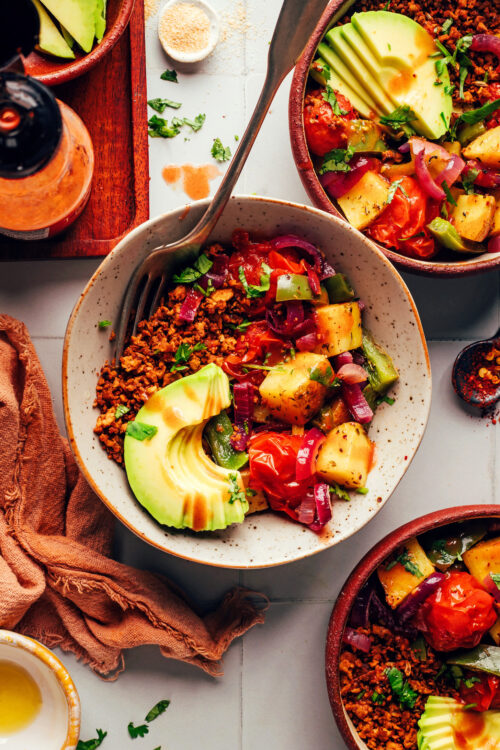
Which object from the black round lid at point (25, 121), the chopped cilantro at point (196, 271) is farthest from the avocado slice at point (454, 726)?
the black round lid at point (25, 121)

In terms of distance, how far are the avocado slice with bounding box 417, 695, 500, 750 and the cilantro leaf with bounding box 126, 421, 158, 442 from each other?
107cm

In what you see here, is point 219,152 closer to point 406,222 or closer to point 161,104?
point 161,104

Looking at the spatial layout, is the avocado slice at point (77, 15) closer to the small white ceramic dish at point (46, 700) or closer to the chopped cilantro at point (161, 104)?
the chopped cilantro at point (161, 104)

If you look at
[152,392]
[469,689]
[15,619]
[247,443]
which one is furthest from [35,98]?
[469,689]

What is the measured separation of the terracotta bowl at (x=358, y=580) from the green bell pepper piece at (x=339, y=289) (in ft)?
2.02

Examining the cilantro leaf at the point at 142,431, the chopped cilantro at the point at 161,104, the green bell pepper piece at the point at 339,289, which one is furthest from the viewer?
the chopped cilantro at the point at 161,104

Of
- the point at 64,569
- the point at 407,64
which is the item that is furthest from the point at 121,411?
the point at 407,64

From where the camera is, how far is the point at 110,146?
6.64 feet

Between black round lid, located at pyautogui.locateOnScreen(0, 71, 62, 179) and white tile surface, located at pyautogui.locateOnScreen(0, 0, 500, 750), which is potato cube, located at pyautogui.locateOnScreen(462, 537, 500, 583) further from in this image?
black round lid, located at pyautogui.locateOnScreen(0, 71, 62, 179)

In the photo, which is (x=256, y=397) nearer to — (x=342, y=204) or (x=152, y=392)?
(x=152, y=392)

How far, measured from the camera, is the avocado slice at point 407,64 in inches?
74.2

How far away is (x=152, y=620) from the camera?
6.61 ft

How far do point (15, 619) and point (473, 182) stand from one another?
1761 millimetres

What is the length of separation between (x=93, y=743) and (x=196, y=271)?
1417 mm
